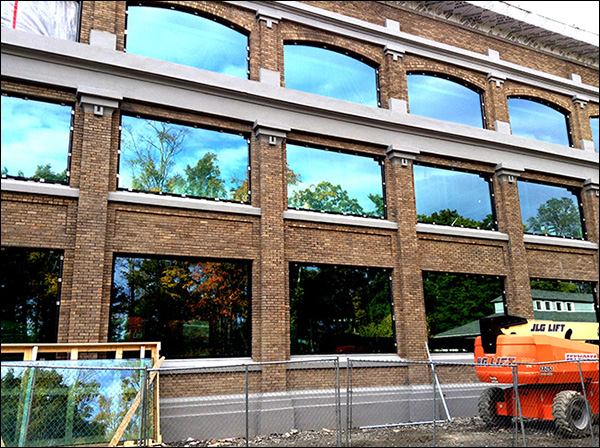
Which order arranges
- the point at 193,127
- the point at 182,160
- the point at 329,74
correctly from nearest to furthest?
the point at 182,160
the point at 193,127
the point at 329,74

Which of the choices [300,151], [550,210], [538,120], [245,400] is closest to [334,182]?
[300,151]

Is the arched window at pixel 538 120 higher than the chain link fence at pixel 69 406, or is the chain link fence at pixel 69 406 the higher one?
the arched window at pixel 538 120

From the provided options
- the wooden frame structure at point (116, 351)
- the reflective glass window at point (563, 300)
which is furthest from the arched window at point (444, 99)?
the wooden frame structure at point (116, 351)

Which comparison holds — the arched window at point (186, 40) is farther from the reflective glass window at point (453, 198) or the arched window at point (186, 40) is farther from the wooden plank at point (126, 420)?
the wooden plank at point (126, 420)

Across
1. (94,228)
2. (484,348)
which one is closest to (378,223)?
(484,348)

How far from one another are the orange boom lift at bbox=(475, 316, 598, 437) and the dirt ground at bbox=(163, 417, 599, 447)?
407 mm

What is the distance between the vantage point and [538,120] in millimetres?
20359

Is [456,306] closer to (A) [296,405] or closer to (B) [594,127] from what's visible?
(A) [296,405]

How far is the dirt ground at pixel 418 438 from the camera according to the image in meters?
10.8

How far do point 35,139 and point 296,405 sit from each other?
8.96 meters

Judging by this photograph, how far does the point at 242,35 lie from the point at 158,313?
834 cm

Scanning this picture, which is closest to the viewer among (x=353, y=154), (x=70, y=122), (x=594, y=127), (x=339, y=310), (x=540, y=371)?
(x=540, y=371)

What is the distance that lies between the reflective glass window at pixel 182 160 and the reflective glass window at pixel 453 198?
5.98 meters

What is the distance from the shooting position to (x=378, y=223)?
16.0 metres
